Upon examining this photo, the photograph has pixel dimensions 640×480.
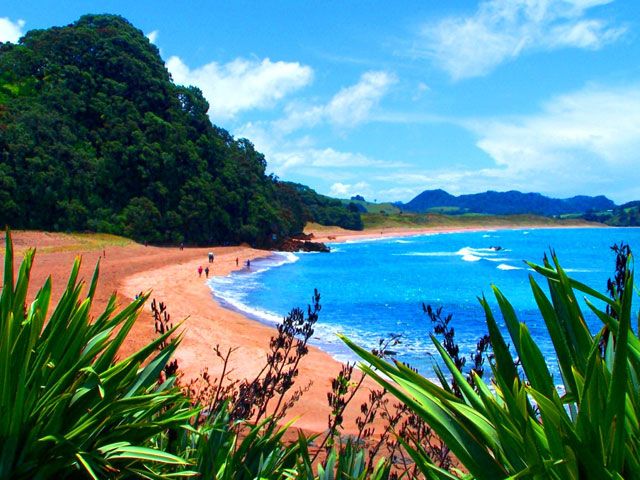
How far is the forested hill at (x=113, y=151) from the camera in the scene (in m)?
46.3

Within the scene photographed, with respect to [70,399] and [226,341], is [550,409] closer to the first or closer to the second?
[70,399]

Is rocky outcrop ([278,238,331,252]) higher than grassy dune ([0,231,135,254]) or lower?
lower

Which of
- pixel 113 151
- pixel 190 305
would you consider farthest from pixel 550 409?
pixel 113 151

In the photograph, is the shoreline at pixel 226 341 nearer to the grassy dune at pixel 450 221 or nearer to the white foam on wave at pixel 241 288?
the white foam on wave at pixel 241 288

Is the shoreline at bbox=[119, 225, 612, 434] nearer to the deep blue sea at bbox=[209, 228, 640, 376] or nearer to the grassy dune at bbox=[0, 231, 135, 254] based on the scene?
the deep blue sea at bbox=[209, 228, 640, 376]

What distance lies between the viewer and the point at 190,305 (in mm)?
23094

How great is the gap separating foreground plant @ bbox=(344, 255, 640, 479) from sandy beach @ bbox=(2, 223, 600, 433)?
4.68ft

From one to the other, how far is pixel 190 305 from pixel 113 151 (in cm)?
3431

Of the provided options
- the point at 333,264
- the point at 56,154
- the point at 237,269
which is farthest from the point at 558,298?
the point at 56,154

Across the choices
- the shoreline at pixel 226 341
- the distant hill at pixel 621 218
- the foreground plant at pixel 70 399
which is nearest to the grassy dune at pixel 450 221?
the distant hill at pixel 621 218

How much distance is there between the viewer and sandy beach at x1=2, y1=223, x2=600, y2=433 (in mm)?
12836

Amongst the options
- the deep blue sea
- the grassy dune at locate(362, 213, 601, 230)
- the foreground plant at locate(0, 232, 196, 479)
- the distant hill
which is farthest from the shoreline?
the distant hill

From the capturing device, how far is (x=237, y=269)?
133 feet

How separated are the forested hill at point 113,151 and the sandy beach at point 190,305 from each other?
12.5 ft
